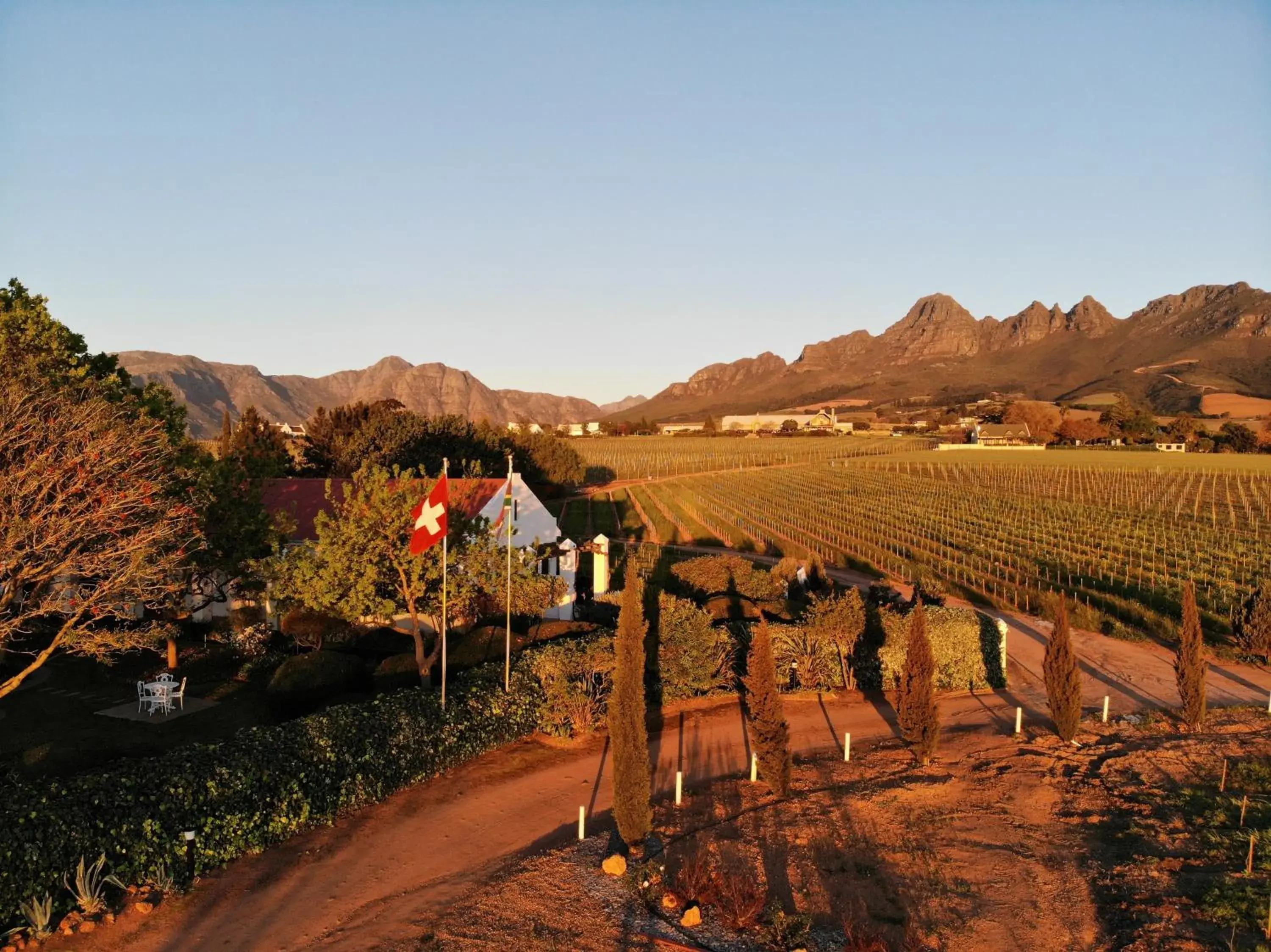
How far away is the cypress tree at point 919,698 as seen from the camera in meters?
15.3

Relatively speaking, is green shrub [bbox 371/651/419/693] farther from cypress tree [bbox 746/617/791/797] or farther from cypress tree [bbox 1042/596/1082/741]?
cypress tree [bbox 1042/596/1082/741]

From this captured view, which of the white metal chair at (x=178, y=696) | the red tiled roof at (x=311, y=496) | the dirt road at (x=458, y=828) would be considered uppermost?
the red tiled roof at (x=311, y=496)

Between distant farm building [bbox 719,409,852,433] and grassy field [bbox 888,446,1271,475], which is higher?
distant farm building [bbox 719,409,852,433]

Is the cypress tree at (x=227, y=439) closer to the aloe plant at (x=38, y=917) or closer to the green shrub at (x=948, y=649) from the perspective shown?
the aloe plant at (x=38, y=917)

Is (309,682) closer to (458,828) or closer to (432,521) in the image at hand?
(432,521)

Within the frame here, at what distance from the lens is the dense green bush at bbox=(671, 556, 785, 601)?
26.2m

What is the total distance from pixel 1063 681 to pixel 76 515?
19.5 meters

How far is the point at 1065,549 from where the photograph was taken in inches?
1576

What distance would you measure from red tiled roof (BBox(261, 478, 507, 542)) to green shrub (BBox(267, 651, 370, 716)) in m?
9.93

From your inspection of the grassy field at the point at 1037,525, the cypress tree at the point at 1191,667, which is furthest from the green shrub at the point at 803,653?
the grassy field at the point at 1037,525

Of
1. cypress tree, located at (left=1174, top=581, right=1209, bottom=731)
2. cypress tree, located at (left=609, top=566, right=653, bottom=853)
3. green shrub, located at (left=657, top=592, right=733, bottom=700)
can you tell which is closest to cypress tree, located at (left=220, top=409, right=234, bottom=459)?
green shrub, located at (left=657, top=592, right=733, bottom=700)

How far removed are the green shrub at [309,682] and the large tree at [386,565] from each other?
47.2 inches

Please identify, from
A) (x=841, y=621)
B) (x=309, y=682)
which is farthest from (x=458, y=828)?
(x=841, y=621)

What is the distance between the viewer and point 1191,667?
17.0 metres
